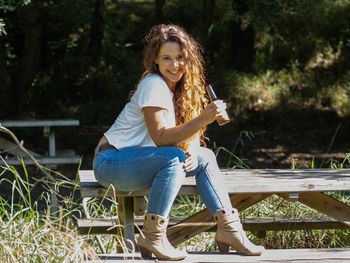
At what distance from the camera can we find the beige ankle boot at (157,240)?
9.52ft

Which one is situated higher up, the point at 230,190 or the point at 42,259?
the point at 230,190

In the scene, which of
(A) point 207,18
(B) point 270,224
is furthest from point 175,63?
(A) point 207,18

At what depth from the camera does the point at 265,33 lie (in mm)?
12016

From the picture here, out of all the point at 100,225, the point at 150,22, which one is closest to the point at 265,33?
the point at 150,22

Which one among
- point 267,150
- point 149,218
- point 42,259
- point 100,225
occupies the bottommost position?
point 267,150

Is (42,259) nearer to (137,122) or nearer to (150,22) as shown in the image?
(137,122)

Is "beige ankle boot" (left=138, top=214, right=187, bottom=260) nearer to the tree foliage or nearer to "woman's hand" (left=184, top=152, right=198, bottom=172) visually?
"woman's hand" (left=184, top=152, right=198, bottom=172)

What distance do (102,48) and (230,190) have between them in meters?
7.53

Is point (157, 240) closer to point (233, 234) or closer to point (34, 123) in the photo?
point (233, 234)

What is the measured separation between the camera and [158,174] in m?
2.93

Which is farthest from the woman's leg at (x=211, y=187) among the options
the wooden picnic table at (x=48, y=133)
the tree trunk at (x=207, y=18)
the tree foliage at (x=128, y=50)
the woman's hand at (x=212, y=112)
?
the tree trunk at (x=207, y=18)

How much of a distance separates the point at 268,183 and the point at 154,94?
858mm

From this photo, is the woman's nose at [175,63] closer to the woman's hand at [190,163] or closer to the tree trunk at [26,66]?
the woman's hand at [190,163]

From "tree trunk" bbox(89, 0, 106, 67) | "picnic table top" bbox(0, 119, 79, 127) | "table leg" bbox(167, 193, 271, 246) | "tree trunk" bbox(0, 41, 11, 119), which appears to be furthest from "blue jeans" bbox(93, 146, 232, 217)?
"tree trunk" bbox(89, 0, 106, 67)
